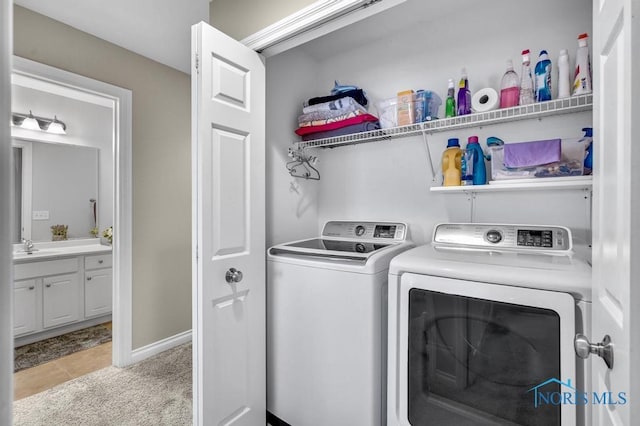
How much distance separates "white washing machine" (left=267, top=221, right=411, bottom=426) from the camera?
1.43 meters

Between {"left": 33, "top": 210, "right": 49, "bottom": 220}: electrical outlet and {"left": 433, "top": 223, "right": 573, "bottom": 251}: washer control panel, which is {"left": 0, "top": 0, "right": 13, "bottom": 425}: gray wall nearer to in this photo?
{"left": 433, "top": 223, "right": 573, "bottom": 251}: washer control panel

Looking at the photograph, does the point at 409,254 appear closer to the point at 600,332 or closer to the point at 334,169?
the point at 600,332

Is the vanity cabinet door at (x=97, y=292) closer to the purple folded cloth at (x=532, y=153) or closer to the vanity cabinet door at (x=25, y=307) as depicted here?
the vanity cabinet door at (x=25, y=307)

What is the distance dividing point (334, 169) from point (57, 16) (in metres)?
2.13

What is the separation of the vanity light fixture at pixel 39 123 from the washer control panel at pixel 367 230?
3265 mm

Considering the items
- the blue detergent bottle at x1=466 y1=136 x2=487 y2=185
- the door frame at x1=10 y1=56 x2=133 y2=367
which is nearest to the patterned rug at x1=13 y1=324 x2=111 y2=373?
the door frame at x1=10 y1=56 x2=133 y2=367

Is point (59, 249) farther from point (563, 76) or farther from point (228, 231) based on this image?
point (563, 76)

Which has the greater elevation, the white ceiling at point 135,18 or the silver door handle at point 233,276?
the white ceiling at point 135,18

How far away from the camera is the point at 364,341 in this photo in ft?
4.67

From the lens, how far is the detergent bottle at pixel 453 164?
1.70m

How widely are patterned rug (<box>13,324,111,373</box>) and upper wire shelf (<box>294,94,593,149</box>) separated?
9.23 ft

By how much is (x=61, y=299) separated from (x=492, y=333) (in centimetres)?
385

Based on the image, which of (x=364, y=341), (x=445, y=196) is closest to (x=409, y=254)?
(x=364, y=341)

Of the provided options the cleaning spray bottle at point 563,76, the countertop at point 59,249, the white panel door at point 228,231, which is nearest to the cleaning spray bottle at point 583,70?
the cleaning spray bottle at point 563,76
